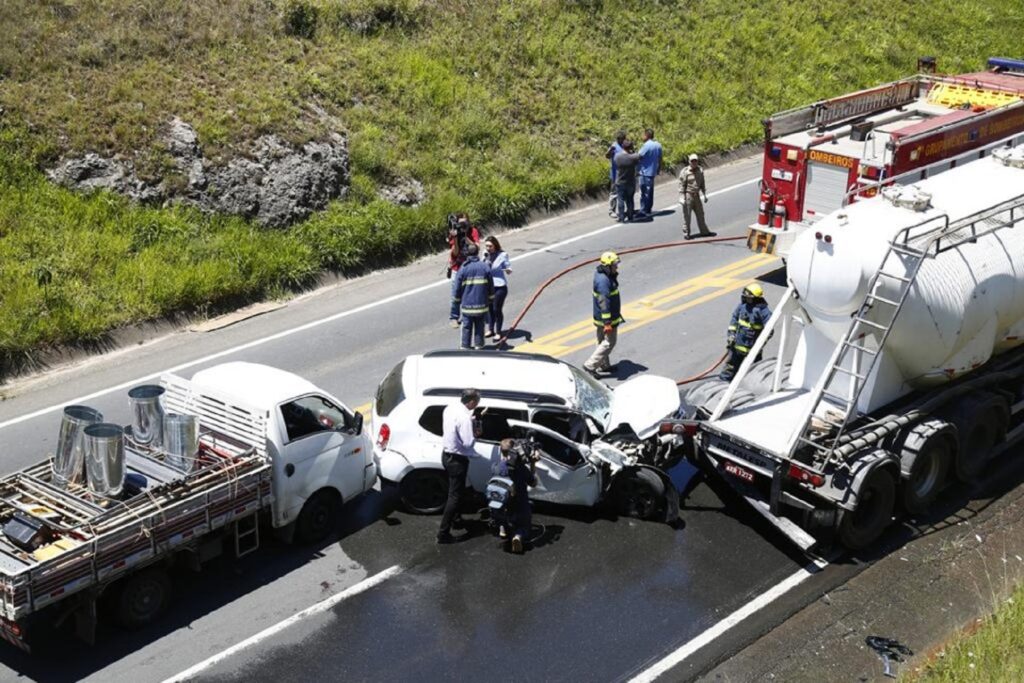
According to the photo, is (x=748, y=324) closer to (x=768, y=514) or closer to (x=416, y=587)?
(x=768, y=514)

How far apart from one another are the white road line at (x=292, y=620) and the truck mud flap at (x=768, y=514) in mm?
3480

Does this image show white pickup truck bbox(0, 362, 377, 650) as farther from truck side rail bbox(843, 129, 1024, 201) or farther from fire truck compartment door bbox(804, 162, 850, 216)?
fire truck compartment door bbox(804, 162, 850, 216)

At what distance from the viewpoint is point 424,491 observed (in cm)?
1290

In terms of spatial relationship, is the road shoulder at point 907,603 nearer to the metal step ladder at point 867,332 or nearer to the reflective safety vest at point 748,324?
the metal step ladder at point 867,332

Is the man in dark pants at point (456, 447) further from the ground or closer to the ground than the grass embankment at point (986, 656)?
further from the ground

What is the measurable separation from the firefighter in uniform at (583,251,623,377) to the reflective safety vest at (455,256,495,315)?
1.54 m

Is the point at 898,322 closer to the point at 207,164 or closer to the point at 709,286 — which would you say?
the point at 709,286

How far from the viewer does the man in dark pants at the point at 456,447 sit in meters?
12.1

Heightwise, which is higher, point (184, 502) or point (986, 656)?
point (184, 502)

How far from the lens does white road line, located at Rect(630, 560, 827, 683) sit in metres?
10.5

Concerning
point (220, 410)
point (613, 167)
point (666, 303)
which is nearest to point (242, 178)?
point (613, 167)

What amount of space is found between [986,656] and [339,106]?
16365 mm

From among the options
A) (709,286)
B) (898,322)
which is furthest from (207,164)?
(898,322)

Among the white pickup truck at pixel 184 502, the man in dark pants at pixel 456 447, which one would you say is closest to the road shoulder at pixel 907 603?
the man in dark pants at pixel 456 447
